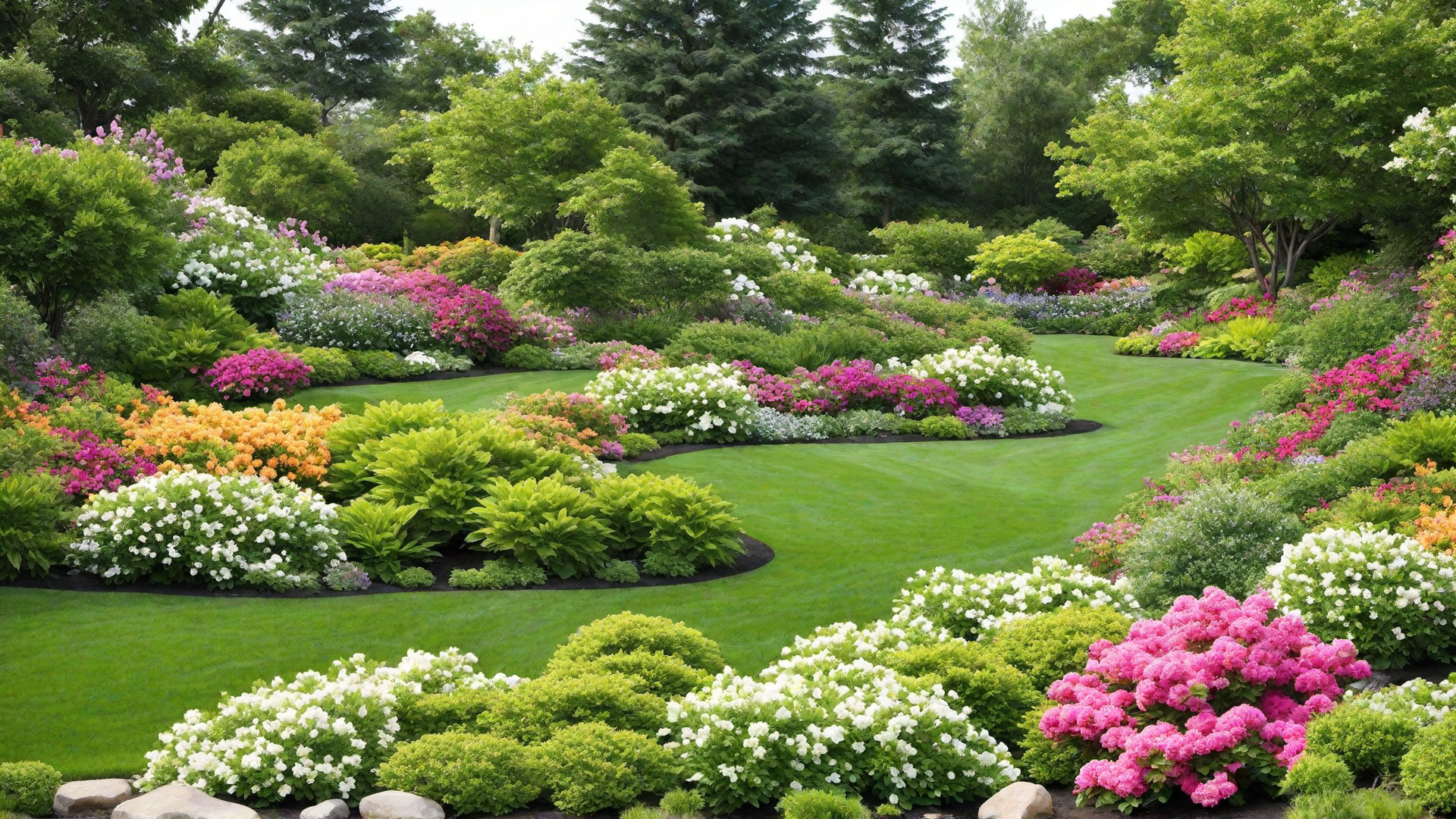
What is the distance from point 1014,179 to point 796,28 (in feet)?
33.5

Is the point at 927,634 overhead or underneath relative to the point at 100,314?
underneath

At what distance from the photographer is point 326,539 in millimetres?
8805

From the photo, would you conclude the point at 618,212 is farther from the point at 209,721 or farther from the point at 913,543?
the point at 209,721

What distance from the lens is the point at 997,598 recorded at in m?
7.74

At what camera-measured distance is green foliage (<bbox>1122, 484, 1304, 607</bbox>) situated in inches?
299

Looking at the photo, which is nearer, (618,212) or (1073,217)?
(618,212)

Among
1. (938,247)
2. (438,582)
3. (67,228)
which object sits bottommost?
(438,582)

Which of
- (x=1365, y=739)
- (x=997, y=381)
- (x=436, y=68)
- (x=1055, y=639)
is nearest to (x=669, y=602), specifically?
(x=1055, y=639)

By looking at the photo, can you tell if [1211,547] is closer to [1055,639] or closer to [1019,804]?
[1055,639]

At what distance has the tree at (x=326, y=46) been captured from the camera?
144 ft

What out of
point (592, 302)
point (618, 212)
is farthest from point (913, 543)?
point (618, 212)

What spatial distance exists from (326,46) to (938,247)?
82.9 ft

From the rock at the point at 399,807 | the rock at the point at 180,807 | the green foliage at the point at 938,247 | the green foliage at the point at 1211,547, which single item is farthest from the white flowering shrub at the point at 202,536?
the green foliage at the point at 938,247

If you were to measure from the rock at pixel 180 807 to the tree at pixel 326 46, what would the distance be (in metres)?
42.2
